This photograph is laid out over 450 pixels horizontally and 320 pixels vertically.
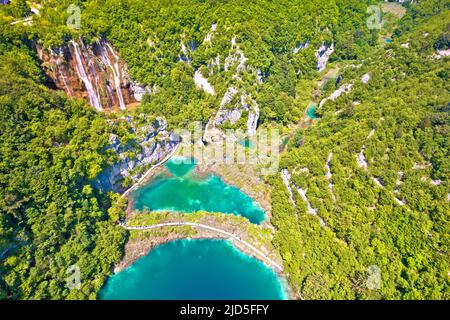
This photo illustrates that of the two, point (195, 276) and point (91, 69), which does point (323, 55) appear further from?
point (195, 276)

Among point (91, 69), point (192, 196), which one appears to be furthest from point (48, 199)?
point (91, 69)

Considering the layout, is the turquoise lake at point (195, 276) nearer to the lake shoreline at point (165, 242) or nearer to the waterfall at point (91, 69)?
the lake shoreline at point (165, 242)

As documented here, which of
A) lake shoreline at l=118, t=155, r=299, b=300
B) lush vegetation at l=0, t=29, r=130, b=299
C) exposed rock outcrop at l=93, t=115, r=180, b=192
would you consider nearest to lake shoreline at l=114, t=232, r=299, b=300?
lake shoreline at l=118, t=155, r=299, b=300

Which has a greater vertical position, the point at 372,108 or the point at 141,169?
the point at 372,108

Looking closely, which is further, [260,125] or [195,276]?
[260,125]

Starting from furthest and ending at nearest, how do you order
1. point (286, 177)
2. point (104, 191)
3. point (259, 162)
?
point (259, 162)
point (286, 177)
point (104, 191)

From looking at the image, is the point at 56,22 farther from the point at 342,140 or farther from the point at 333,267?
the point at 333,267

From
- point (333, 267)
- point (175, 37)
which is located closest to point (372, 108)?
point (333, 267)
